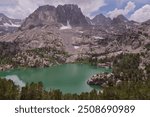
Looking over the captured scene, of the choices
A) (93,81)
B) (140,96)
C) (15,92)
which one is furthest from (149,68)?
(15,92)

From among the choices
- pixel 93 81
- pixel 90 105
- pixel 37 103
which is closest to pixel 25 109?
pixel 37 103

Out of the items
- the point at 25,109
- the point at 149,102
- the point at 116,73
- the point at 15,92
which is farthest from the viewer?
the point at 116,73

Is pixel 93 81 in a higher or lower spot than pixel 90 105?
lower

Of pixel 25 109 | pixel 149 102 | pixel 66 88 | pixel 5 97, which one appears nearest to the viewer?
pixel 25 109

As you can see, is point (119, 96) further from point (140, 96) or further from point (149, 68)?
point (149, 68)

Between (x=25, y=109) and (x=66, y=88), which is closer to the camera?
(x=25, y=109)

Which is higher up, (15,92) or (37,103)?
(37,103)

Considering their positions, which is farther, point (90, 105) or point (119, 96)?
point (119, 96)

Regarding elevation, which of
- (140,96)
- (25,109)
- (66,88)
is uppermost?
(25,109)

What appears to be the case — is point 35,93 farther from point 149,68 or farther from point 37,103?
point 149,68

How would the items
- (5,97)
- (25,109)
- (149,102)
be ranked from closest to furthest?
(25,109), (149,102), (5,97)
